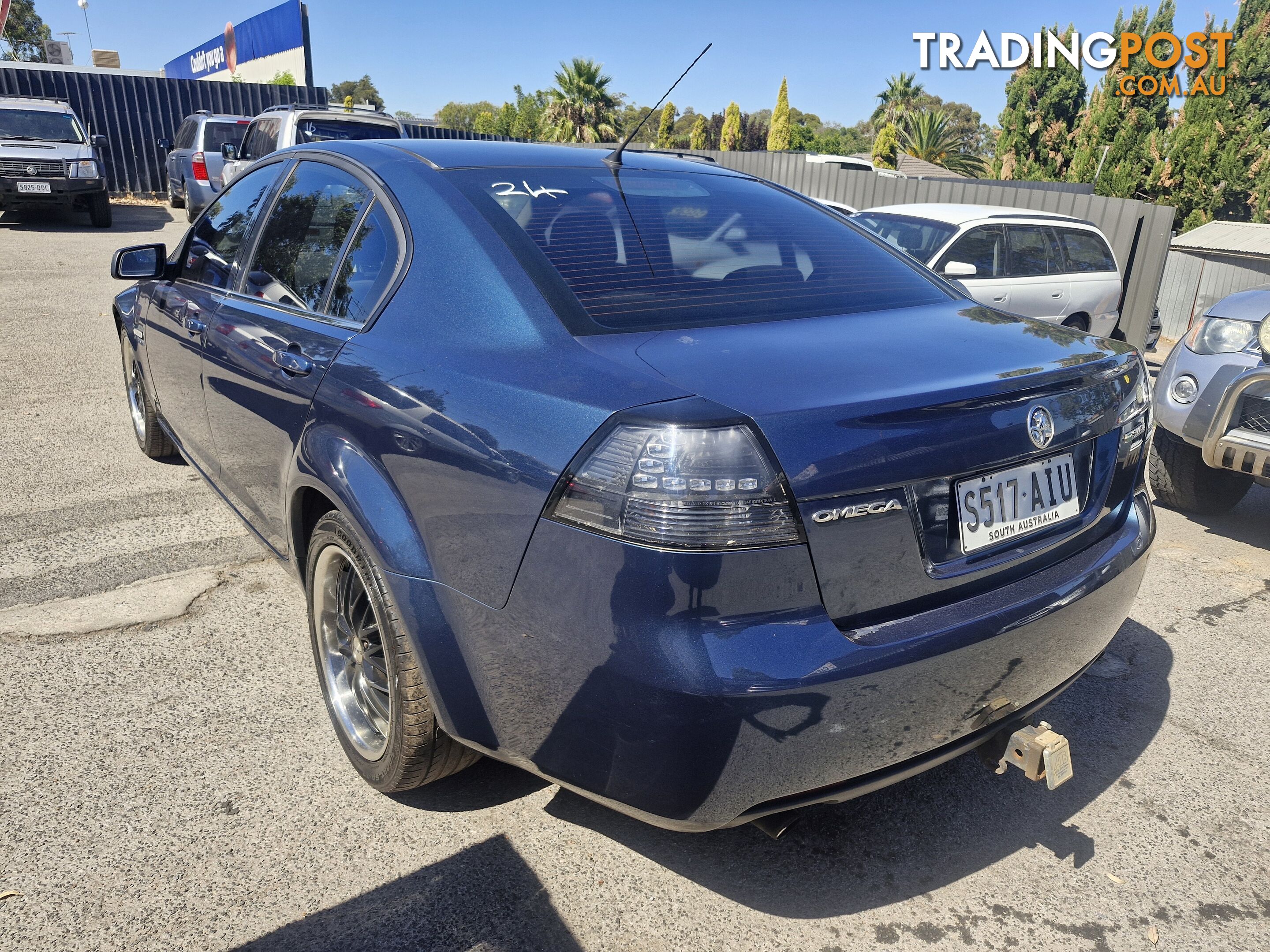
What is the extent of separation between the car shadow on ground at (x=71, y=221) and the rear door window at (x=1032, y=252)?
1470 cm

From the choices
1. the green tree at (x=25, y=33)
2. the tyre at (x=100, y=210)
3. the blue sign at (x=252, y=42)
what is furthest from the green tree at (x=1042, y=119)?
the green tree at (x=25, y=33)

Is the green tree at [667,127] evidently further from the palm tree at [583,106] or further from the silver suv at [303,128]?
the silver suv at [303,128]

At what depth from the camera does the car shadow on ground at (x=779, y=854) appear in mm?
2061

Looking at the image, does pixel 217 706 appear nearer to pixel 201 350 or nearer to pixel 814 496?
pixel 201 350

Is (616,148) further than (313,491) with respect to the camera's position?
Yes

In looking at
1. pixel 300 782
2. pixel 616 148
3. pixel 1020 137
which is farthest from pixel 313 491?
pixel 1020 137

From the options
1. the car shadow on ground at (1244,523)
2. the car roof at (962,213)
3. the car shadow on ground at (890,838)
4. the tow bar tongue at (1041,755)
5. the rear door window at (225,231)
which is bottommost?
the car shadow on ground at (1244,523)

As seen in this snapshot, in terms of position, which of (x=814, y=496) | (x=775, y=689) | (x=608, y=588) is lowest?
(x=775, y=689)

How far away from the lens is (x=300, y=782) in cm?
252

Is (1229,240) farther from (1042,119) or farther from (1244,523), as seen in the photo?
(1042,119)

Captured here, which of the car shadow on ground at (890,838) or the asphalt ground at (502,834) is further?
the car shadow on ground at (890,838)

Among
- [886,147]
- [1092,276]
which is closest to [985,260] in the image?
[1092,276]

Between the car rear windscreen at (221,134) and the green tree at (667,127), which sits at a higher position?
the green tree at (667,127)

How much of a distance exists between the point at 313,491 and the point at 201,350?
1102 millimetres
